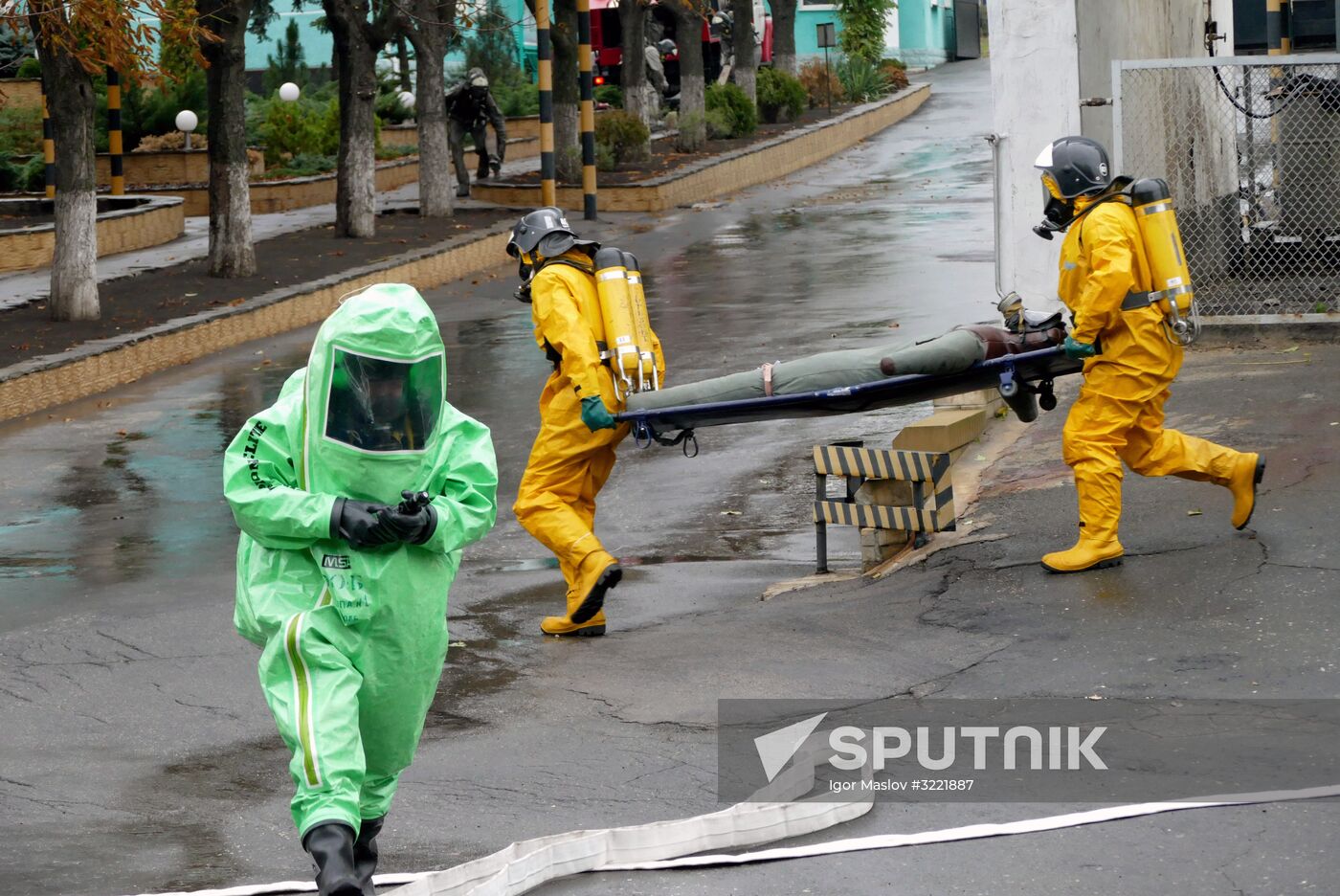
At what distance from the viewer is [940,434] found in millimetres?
10523

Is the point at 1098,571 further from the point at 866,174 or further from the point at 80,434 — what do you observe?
the point at 866,174

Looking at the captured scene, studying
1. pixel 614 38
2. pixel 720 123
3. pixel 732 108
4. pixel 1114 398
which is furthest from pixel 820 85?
pixel 1114 398

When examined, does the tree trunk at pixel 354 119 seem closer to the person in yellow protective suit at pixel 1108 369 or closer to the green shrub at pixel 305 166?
the green shrub at pixel 305 166

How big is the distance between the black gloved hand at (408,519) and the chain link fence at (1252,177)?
35.9 ft

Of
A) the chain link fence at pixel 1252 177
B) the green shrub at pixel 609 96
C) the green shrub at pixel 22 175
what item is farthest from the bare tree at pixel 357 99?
the green shrub at pixel 609 96

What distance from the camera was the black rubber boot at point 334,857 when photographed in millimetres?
4090

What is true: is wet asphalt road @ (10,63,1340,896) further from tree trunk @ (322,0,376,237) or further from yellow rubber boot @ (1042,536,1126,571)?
tree trunk @ (322,0,376,237)

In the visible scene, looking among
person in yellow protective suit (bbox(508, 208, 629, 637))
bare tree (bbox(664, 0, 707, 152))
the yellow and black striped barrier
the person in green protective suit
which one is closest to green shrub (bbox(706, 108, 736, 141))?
bare tree (bbox(664, 0, 707, 152))

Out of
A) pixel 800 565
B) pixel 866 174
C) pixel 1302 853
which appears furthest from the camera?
pixel 866 174

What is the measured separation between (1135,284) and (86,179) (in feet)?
41.0

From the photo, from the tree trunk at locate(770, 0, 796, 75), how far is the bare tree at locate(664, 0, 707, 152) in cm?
835

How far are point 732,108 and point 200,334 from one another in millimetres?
20060

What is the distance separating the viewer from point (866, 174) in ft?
112

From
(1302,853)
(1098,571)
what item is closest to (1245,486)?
(1098,571)
